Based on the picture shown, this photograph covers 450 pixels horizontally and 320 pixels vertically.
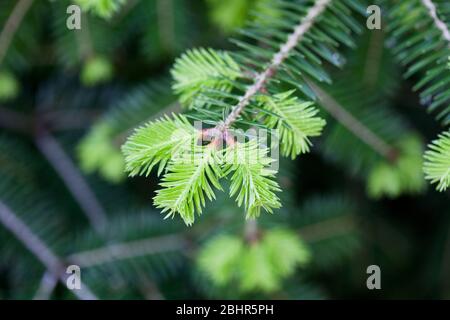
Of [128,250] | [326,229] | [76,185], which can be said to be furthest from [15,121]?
[326,229]

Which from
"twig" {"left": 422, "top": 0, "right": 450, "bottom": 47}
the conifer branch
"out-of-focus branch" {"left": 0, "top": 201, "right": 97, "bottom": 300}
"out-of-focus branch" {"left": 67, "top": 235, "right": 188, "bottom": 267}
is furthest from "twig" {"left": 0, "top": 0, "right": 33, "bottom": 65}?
"twig" {"left": 422, "top": 0, "right": 450, "bottom": 47}

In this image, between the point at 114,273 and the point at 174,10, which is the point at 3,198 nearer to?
the point at 114,273

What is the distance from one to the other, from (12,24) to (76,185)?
0.47 m

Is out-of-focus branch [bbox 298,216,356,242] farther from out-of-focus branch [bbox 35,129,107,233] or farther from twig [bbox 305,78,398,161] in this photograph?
out-of-focus branch [bbox 35,129,107,233]

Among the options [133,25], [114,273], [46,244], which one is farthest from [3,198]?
[133,25]

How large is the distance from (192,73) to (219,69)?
41 millimetres

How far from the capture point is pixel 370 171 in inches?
40.6

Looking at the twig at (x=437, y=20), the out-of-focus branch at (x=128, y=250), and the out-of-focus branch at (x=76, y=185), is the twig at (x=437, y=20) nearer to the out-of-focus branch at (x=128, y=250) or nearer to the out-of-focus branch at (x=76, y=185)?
the out-of-focus branch at (x=128, y=250)

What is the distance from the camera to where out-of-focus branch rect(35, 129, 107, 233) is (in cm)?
132

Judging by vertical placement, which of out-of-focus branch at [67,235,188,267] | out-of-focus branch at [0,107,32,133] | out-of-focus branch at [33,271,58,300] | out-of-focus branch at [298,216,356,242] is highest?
out-of-focus branch at [0,107,32,133]

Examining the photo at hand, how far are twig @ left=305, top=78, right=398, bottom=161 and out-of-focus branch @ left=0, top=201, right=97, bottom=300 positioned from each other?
68 centimetres

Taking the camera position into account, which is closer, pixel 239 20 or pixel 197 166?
pixel 197 166

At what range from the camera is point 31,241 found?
3.62 feet

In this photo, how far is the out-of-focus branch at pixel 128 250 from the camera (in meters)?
1.11
